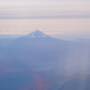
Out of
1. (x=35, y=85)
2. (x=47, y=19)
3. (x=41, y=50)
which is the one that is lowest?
(x=35, y=85)

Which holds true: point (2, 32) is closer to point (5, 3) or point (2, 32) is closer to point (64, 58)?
point (5, 3)

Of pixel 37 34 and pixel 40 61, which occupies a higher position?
pixel 37 34

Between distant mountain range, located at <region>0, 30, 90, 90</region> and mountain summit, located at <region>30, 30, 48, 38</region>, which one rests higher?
mountain summit, located at <region>30, 30, 48, 38</region>

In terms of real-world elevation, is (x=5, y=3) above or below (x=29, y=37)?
above

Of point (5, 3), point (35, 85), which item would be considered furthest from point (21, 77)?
point (5, 3)

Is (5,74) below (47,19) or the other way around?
below

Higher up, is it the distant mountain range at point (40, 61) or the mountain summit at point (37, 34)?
the mountain summit at point (37, 34)

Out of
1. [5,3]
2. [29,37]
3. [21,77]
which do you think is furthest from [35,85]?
[5,3]

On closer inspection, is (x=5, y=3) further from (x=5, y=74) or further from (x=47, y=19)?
(x=5, y=74)

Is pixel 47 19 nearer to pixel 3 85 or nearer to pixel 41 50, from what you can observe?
pixel 41 50
